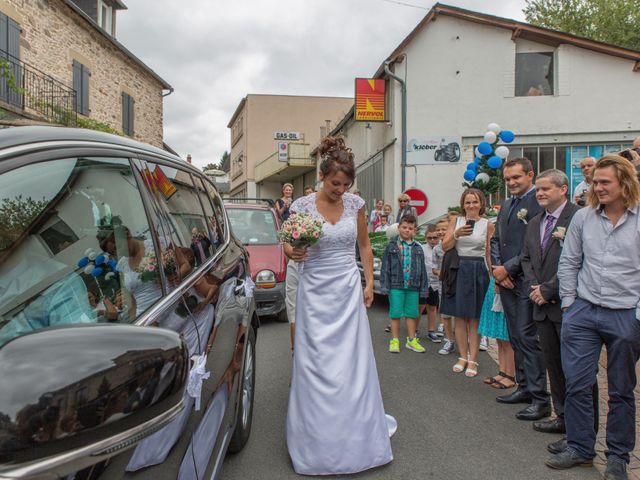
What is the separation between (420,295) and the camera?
673 centimetres

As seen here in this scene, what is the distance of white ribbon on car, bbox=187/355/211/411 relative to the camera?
66.5 inches

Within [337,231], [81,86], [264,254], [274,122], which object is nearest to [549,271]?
[337,231]

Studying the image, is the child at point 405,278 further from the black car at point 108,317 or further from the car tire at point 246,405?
the black car at point 108,317

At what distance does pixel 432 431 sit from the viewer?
13.1ft

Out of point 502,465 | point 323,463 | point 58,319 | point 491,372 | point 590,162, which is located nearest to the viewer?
point 58,319

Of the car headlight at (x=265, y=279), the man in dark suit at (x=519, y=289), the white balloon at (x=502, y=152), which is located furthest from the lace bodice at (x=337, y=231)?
the white balloon at (x=502, y=152)

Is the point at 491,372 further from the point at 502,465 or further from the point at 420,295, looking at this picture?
the point at 502,465

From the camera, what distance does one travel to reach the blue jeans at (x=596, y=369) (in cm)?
317

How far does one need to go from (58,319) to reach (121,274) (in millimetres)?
340

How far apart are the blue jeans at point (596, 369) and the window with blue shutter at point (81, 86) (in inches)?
781

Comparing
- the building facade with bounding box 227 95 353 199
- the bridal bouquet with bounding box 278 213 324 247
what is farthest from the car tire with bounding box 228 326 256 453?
the building facade with bounding box 227 95 353 199

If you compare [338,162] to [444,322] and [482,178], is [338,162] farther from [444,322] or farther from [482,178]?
[482,178]

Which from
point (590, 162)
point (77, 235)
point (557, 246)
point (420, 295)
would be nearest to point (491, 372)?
point (420, 295)

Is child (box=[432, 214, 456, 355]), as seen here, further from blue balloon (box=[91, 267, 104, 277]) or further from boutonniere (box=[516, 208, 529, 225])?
blue balloon (box=[91, 267, 104, 277])
